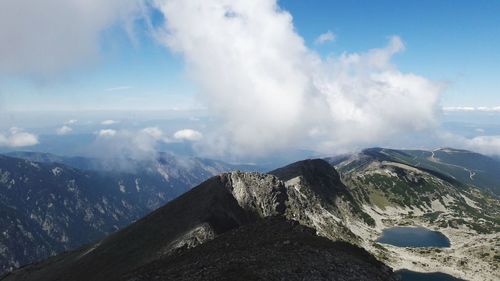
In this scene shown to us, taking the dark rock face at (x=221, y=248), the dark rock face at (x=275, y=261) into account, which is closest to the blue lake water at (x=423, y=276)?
the dark rock face at (x=221, y=248)

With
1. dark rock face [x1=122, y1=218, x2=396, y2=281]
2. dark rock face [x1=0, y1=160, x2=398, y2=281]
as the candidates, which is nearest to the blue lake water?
dark rock face [x1=0, y1=160, x2=398, y2=281]

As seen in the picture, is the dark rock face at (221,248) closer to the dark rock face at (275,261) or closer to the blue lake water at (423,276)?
the dark rock face at (275,261)

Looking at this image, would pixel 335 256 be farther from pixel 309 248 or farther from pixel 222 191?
pixel 222 191

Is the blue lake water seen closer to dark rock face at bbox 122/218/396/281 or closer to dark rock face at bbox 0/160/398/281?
dark rock face at bbox 0/160/398/281

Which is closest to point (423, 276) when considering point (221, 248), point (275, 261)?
point (221, 248)

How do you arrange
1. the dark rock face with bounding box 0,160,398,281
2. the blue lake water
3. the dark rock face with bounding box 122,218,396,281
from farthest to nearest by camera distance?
the blue lake water, the dark rock face with bounding box 0,160,398,281, the dark rock face with bounding box 122,218,396,281

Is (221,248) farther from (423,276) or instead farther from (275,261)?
(423,276)
